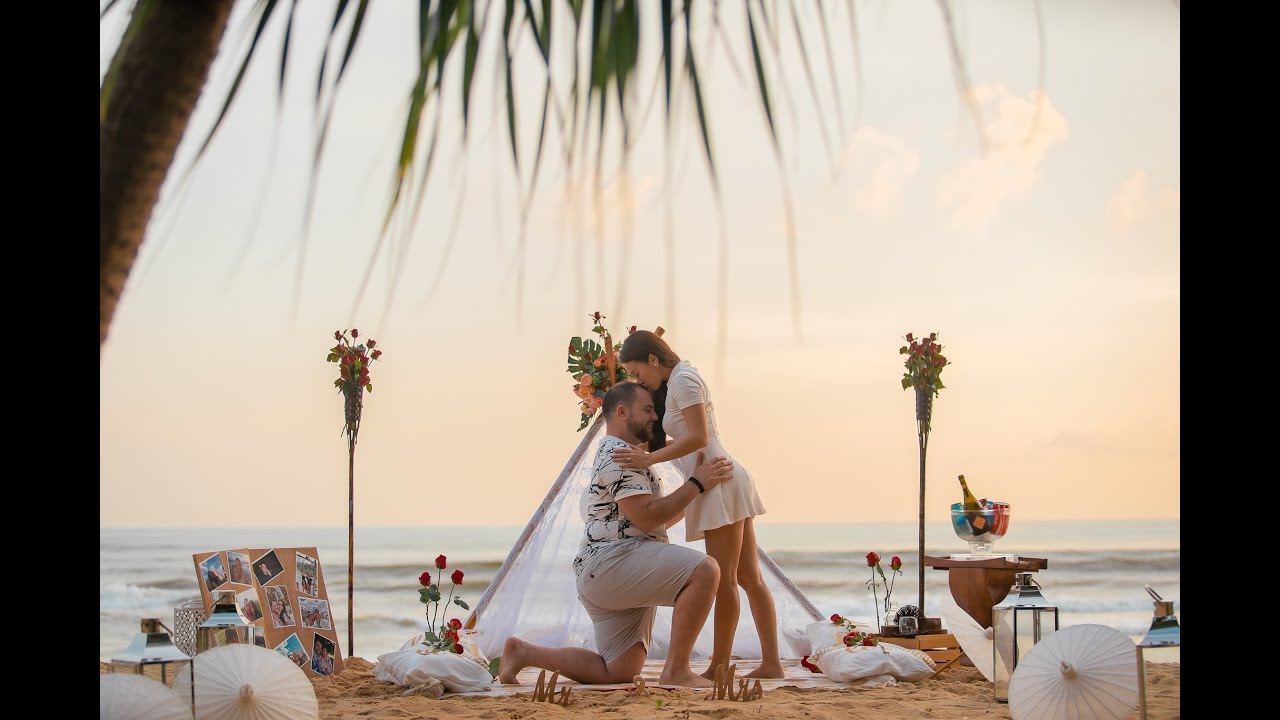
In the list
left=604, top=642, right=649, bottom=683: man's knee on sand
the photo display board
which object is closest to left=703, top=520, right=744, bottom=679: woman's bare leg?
left=604, top=642, right=649, bottom=683: man's knee on sand

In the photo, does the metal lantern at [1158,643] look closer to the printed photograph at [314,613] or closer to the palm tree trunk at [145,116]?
the palm tree trunk at [145,116]

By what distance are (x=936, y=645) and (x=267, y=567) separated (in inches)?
111

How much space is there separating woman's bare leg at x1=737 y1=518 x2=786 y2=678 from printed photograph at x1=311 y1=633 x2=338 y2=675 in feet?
5.71

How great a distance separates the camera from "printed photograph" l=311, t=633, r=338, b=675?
479cm

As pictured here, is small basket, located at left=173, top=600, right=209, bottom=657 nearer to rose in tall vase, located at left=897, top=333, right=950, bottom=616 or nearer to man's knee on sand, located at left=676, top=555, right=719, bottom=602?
man's knee on sand, located at left=676, top=555, right=719, bottom=602

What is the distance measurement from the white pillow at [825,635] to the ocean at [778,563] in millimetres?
7296

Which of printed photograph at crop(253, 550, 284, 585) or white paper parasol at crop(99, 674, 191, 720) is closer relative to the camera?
white paper parasol at crop(99, 674, 191, 720)

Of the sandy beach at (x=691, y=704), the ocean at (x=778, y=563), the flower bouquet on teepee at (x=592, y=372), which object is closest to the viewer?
the sandy beach at (x=691, y=704)

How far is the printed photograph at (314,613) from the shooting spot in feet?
15.8

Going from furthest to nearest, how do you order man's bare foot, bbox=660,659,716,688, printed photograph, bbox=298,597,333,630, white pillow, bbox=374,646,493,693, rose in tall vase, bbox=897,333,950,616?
rose in tall vase, bbox=897,333,950,616, printed photograph, bbox=298,597,333,630, white pillow, bbox=374,646,493,693, man's bare foot, bbox=660,659,716,688

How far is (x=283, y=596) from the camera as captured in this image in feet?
15.7

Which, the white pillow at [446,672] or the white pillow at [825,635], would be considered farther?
the white pillow at [825,635]

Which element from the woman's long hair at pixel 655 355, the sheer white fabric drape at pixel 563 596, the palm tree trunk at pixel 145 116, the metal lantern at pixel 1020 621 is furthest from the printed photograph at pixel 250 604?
the palm tree trunk at pixel 145 116

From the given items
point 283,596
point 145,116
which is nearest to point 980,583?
point 283,596
